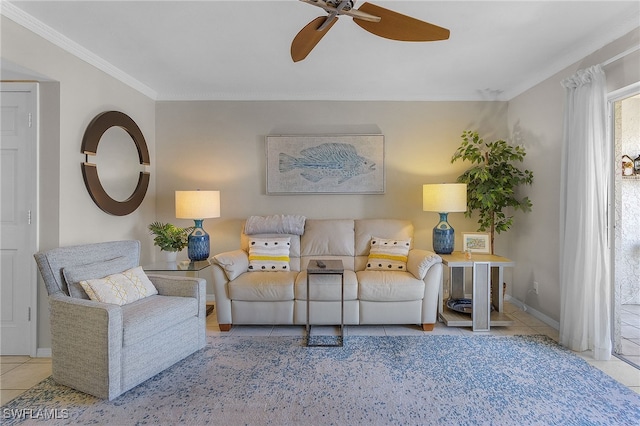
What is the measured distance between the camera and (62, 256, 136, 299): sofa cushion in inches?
86.1

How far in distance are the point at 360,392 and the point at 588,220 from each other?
2195 mm

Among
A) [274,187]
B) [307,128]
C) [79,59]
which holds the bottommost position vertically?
[274,187]

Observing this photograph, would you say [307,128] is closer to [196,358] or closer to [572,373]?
[196,358]

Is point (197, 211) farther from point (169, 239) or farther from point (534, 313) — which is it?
point (534, 313)

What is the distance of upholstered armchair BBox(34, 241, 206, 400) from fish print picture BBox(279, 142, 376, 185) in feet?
5.92

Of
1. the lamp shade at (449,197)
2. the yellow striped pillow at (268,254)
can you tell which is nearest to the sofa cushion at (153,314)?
the yellow striped pillow at (268,254)

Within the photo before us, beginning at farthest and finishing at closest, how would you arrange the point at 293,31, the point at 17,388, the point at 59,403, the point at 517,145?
the point at 517,145 < the point at 293,31 < the point at 17,388 < the point at 59,403

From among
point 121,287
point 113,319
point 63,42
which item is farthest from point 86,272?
point 63,42

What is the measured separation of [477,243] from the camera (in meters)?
3.32

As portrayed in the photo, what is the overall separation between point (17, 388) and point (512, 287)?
4.75m

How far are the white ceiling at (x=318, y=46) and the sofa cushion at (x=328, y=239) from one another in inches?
62.0

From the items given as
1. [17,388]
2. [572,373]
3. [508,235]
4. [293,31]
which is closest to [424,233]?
[508,235]

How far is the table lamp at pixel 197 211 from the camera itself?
3.17 metres

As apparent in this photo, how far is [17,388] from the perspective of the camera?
6.88 feet
